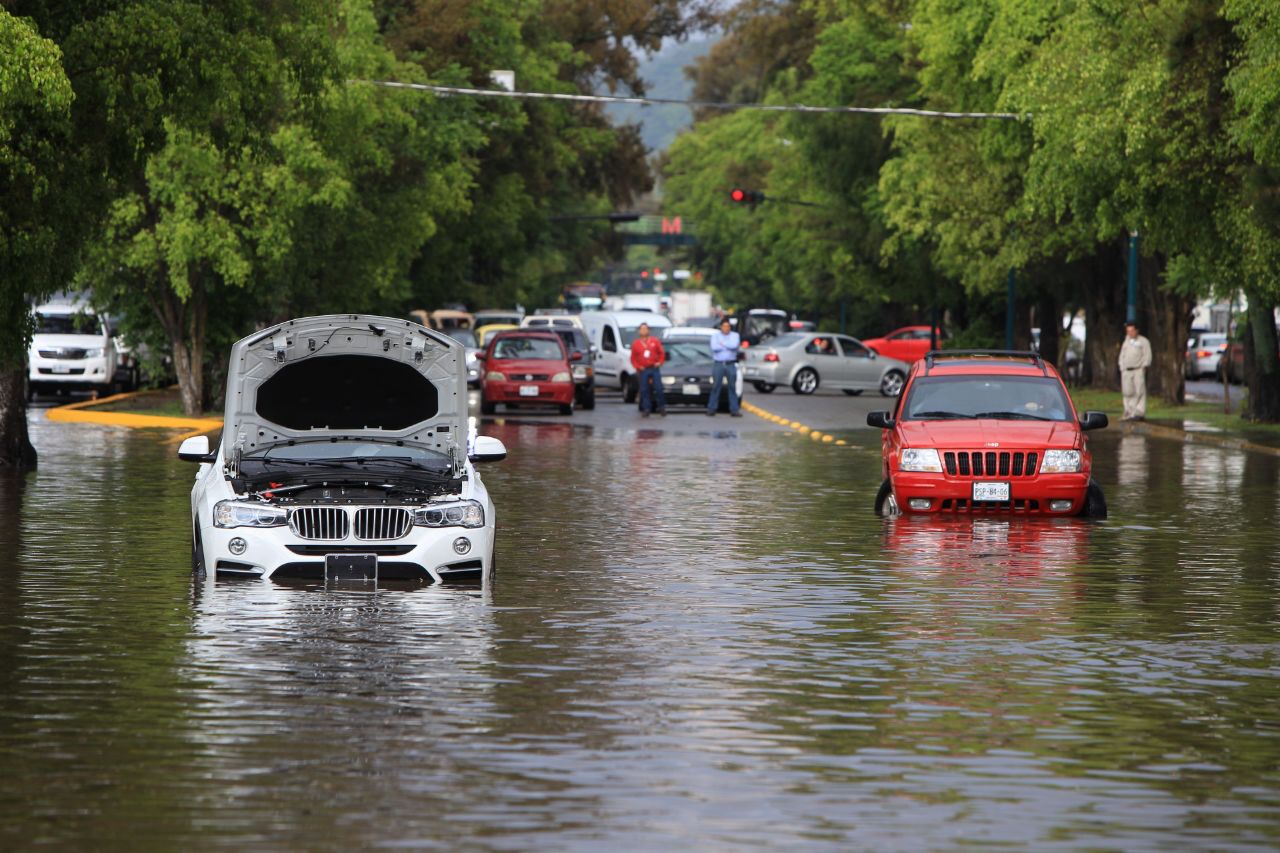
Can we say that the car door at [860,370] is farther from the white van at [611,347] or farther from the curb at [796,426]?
the curb at [796,426]

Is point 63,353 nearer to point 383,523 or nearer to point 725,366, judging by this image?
point 725,366

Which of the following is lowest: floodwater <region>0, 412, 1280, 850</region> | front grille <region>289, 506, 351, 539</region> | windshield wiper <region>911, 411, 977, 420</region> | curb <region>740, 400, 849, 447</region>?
floodwater <region>0, 412, 1280, 850</region>

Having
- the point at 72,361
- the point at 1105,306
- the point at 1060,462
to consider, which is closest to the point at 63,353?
the point at 72,361

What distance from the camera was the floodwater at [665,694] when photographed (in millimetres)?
7910

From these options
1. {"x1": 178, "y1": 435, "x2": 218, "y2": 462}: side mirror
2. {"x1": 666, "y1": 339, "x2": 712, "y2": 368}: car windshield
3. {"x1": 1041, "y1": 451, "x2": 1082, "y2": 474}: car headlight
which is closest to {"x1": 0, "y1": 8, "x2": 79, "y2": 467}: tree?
{"x1": 178, "y1": 435, "x2": 218, "y2": 462}: side mirror

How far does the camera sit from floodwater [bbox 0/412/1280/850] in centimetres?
791

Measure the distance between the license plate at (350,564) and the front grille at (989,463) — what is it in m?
7.42

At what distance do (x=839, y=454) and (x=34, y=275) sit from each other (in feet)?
43.0

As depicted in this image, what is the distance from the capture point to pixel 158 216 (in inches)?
1564

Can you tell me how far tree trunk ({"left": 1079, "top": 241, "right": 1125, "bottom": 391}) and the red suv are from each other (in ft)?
106

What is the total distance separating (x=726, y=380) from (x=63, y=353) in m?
14.3

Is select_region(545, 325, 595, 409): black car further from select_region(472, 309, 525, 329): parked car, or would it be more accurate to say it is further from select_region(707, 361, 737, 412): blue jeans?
select_region(472, 309, 525, 329): parked car

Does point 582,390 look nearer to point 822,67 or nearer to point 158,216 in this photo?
point 158,216

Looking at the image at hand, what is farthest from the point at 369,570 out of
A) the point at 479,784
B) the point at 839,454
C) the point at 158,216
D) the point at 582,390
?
the point at 582,390
